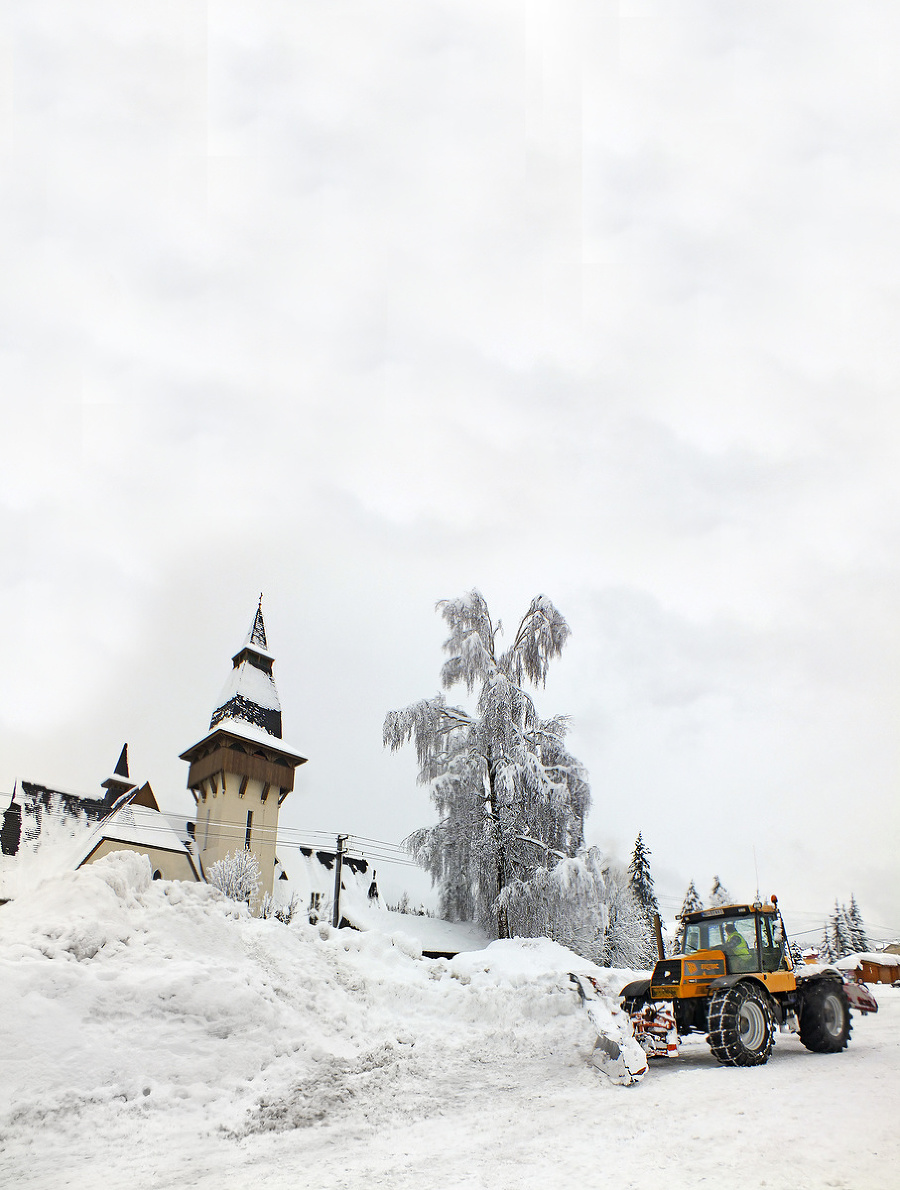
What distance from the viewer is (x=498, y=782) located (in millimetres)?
23406

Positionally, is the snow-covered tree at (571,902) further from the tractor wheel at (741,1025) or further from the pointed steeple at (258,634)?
the pointed steeple at (258,634)

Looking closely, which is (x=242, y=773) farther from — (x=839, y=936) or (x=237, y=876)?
(x=839, y=936)

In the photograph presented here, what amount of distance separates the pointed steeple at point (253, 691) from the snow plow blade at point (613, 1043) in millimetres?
28406

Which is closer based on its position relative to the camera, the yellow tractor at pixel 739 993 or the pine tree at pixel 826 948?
the yellow tractor at pixel 739 993

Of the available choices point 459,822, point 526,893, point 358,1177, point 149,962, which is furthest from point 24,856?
point 358,1177

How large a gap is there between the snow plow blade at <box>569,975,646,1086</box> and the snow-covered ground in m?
0.19

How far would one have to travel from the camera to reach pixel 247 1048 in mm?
8445

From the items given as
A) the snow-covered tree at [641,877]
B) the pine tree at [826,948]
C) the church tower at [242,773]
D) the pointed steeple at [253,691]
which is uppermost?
the pointed steeple at [253,691]

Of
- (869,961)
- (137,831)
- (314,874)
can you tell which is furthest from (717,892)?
(137,831)

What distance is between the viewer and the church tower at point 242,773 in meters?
34.2

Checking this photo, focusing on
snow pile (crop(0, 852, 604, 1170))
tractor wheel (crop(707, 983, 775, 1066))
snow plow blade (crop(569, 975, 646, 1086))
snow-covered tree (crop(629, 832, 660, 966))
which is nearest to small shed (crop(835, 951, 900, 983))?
snow-covered tree (crop(629, 832, 660, 966))

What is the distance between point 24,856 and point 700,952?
2572cm

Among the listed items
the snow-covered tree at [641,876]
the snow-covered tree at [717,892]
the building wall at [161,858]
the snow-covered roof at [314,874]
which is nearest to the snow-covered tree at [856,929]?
the snow-covered tree at [717,892]

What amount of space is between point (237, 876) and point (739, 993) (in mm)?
22696
